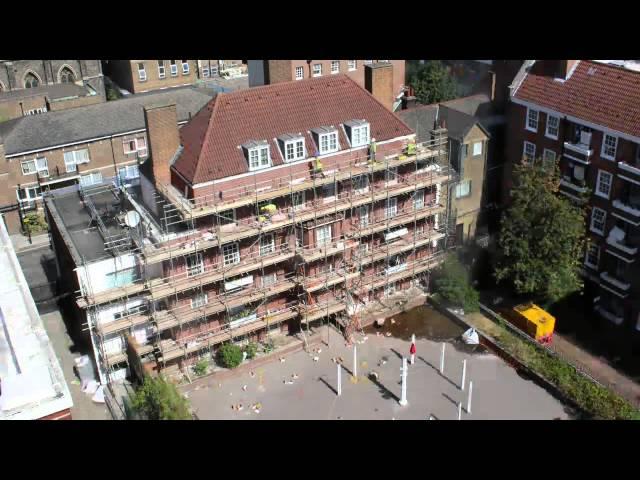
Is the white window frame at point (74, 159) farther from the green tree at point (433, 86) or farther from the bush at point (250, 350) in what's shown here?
the green tree at point (433, 86)

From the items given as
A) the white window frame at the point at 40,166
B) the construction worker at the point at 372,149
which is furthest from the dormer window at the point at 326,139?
the white window frame at the point at 40,166

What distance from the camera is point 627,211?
38.2 meters

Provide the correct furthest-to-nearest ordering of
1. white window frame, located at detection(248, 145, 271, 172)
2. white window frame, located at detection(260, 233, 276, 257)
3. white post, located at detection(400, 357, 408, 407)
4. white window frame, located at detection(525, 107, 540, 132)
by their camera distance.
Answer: white window frame, located at detection(525, 107, 540, 132) < white window frame, located at detection(260, 233, 276, 257) < white window frame, located at detection(248, 145, 271, 172) < white post, located at detection(400, 357, 408, 407)

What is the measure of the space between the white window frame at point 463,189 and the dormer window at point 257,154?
14.5m

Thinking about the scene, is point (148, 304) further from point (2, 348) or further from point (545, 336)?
point (545, 336)

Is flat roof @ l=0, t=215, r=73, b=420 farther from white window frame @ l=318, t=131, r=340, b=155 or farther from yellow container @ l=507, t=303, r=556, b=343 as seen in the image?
yellow container @ l=507, t=303, r=556, b=343

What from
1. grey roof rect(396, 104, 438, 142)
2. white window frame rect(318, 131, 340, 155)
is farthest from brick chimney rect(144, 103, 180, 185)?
grey roof rect(396, 104, 438, 142)

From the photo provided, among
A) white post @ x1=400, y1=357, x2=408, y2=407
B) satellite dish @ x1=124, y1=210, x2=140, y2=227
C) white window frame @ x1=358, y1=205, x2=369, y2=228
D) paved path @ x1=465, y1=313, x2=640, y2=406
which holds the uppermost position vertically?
satellite dish @ x1=124, y1=210, x2=140, y2=227

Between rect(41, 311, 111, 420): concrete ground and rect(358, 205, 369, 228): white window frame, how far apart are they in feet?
53.2

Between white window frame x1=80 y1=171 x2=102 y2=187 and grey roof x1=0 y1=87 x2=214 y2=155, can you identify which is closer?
grey roof x1=0 y1=87 x2=214 y2=155

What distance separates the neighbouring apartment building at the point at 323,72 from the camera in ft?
128

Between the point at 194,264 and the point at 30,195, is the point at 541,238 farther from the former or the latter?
the point at 30,195

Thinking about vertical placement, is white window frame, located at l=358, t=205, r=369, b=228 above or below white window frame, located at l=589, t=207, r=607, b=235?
above

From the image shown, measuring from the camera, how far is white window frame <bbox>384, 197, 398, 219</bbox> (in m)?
39.0
